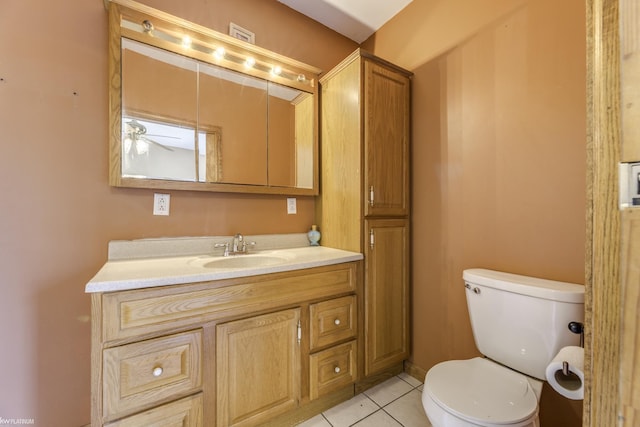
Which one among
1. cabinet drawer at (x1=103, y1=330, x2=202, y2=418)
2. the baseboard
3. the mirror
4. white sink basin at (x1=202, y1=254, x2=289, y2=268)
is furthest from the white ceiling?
the baseboard

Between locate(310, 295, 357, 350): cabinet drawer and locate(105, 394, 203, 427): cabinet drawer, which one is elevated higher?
locate(310, 295, 357, 350): cabinet drawer

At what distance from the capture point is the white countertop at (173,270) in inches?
35.9

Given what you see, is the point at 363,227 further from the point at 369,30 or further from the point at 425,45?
the point at 369,30

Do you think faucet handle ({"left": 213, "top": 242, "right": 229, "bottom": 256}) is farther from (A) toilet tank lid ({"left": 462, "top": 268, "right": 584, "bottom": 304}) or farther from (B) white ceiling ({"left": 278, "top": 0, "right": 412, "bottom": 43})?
(B) white ceiling ({"left": 278, "top": 0, "right": 412, "bottom": 43})

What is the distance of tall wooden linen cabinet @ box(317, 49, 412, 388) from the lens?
1558 mm

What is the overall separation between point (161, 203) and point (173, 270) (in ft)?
1.71

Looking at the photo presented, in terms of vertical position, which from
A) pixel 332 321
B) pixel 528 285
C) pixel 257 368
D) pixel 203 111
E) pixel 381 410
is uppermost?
pixel 203 111

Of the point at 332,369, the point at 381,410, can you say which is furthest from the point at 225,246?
the point at 381,410

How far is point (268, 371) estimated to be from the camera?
121 cm

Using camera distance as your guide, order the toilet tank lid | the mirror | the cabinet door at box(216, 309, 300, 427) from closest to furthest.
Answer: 1. the toilet tank lid
2. the cabinet door at box(216, 309, 300, 427)
3. the mirror

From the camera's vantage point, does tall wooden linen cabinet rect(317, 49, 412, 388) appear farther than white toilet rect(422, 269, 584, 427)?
Yes

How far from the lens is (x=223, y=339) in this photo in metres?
1.09

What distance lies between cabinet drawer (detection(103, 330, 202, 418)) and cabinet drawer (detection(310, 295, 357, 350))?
1.83 feet

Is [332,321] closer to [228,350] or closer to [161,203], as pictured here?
[228,350]
